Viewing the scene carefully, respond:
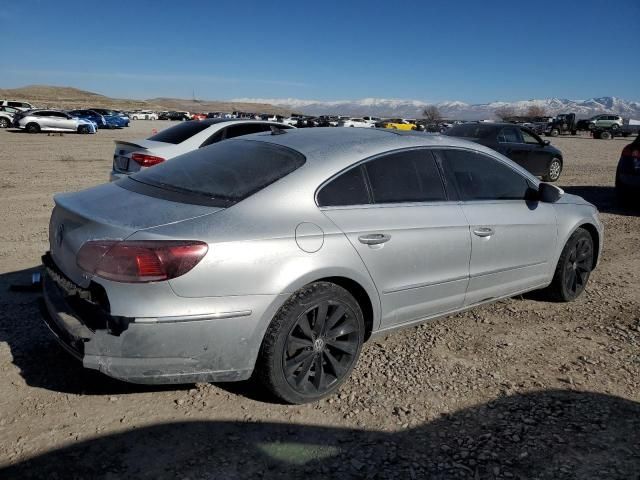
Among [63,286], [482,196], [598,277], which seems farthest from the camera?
[598,277]

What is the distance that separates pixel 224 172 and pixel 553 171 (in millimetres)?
12503

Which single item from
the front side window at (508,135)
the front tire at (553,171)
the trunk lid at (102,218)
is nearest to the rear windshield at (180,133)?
the trunk lid at (102,218)

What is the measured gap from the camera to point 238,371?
2875mm

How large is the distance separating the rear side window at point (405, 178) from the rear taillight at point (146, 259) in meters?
1.32

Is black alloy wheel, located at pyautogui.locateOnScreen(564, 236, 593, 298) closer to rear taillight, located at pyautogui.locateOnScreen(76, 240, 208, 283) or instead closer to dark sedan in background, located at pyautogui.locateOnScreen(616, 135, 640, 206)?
rear taillight, located at pyautogui.locateOnScreen(76, 240, 208, 283)

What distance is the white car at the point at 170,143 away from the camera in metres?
7.07

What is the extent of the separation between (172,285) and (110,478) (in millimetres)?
938

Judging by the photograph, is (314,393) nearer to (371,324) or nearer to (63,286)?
(371,324)

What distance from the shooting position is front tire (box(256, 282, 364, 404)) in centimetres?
294

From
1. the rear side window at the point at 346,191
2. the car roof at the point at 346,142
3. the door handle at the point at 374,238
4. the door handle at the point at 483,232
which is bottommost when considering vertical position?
the door handle at the point at 483,232

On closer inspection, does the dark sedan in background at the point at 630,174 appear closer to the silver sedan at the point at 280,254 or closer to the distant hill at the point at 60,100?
the silver sedan at the point at 280,254

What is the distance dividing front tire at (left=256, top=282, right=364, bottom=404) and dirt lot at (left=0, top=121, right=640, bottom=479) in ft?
0.47

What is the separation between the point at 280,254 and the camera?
2.88m

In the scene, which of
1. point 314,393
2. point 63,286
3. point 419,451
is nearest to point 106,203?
point 63,286
